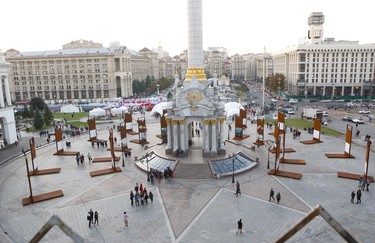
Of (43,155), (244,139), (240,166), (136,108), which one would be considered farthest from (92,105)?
(240,166)

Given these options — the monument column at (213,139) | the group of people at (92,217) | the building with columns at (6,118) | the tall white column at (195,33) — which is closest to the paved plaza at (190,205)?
the group of people at (92,217)

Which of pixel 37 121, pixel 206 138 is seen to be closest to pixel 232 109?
pixel 206 138

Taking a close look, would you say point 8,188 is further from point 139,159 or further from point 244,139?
point 244,139

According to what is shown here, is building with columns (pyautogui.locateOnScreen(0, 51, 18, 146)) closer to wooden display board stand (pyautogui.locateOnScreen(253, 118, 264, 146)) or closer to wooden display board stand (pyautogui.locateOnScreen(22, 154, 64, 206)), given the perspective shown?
wooden display board stand (pyautogui.locateOnScreen(22, 154, 64, 206))

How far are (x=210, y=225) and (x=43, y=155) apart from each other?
31056 mm

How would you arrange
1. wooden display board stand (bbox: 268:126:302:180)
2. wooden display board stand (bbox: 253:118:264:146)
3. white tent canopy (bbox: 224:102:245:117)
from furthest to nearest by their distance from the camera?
white tent canopy (bbox: 224:102:245:117) < wooden display board stand (bbox: 253:118:264:146) < wooden display board stand (bbox: 268:126:302:180)

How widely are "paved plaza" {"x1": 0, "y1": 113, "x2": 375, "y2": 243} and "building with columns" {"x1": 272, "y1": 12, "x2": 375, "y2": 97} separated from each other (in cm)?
7366

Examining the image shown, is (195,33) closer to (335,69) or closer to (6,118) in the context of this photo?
(6,118)

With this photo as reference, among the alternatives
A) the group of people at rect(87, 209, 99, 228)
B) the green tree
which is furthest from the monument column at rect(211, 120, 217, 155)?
the green tree

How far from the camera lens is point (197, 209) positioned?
26.3 m

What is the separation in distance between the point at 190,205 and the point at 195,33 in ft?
81.9

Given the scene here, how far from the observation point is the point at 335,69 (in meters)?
108

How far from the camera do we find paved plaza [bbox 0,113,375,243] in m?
22.4

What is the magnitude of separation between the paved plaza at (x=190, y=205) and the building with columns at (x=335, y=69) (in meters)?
73.7
